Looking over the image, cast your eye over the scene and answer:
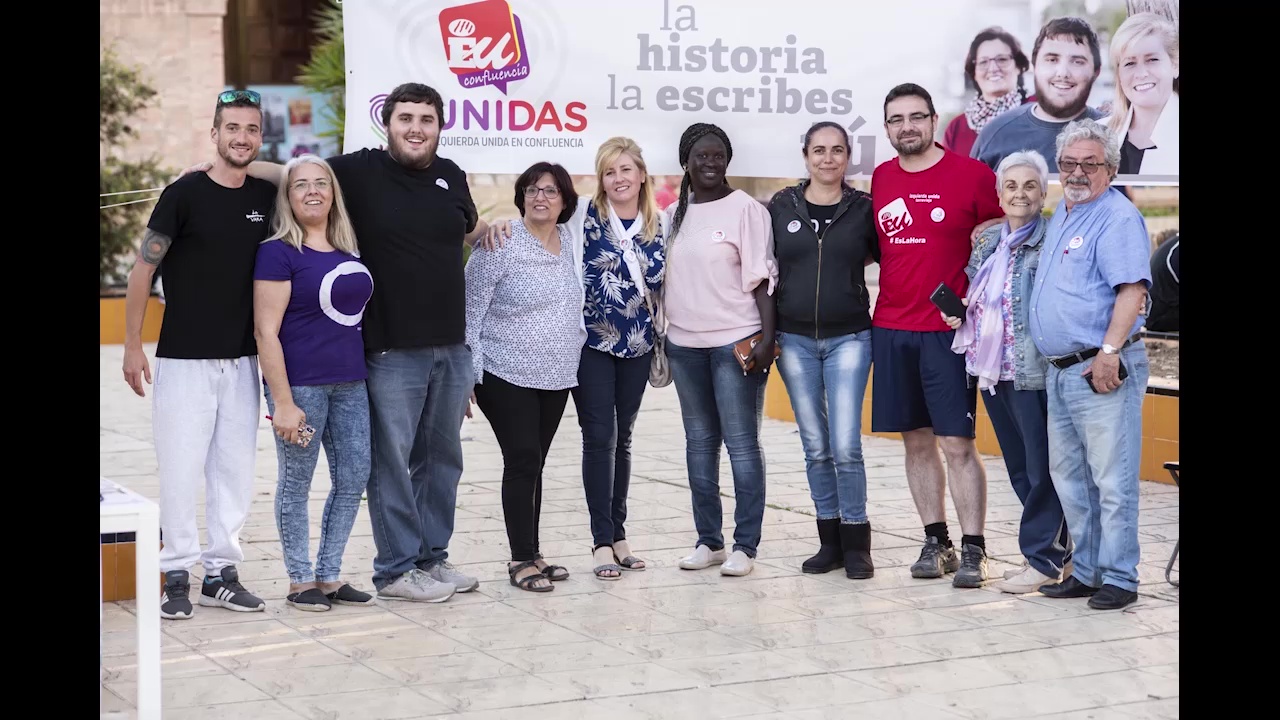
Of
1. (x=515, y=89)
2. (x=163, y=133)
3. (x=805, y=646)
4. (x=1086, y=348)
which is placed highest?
(x=163, y=133)

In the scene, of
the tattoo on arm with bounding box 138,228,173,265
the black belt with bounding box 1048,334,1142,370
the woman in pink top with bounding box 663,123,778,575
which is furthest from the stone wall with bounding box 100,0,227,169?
the black belt with bounding box 1048,334,1142,370

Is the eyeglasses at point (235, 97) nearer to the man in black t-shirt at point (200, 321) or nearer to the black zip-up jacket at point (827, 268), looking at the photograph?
the man in black t-shirt at point (200, 321)

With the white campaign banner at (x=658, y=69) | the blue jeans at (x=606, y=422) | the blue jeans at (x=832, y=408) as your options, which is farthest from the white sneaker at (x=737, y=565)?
the white campaign banner at (x=658, y=69)

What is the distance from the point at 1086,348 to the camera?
5.39 metres

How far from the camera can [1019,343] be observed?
5.62 meters

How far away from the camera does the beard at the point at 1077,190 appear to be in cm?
539

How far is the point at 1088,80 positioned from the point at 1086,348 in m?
1.68

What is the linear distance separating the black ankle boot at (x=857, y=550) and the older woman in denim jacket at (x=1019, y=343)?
549mm

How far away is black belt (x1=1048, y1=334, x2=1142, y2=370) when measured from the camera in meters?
5.38

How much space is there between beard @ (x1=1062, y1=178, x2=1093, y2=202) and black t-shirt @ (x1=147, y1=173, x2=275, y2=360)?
2938 mm

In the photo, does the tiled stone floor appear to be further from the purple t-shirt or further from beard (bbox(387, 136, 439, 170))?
beard (bbox(387, 136, 439, 170))
